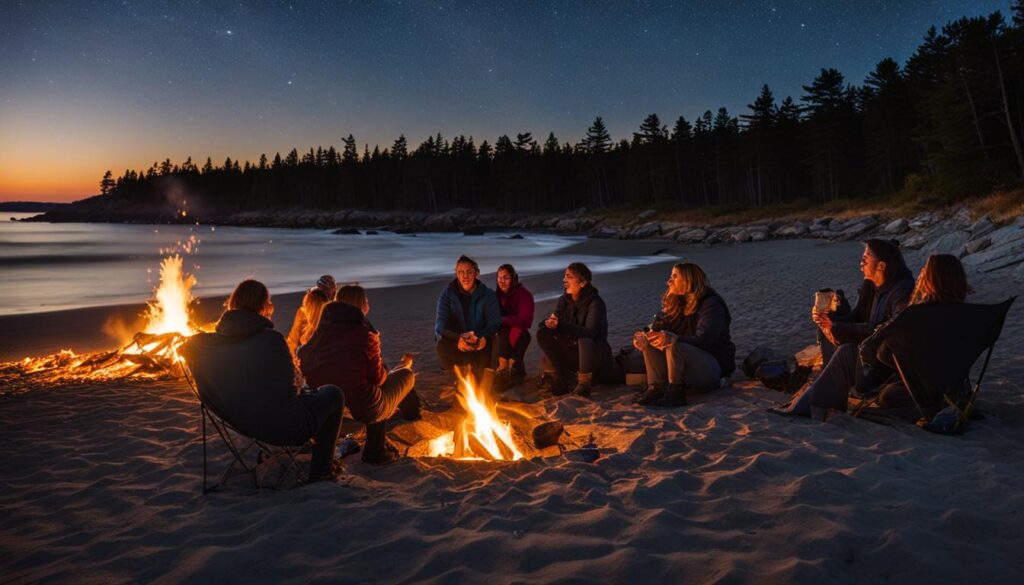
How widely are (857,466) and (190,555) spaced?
458 cm

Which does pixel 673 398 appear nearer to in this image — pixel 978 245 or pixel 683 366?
pixel 683 366

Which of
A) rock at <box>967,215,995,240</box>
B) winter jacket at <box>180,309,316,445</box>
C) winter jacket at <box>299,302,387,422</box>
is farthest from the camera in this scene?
rock at <box>967,215,995,240</box>

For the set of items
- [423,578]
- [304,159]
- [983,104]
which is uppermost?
[304,159]

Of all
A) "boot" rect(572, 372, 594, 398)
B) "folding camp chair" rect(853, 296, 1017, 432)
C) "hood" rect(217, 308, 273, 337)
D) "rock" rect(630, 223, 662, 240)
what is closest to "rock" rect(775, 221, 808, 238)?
"rock" rect(630, 223, 662, 240)

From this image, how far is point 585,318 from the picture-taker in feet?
23.1

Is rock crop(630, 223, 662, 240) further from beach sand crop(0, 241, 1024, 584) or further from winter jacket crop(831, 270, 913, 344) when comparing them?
beach sand crop(0, 241, 1024, 584)

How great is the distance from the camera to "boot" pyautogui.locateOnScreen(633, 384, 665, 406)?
20.4ft

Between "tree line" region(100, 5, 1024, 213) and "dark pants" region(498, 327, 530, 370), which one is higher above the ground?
"tree line" region(100, 5, 1024, 213)

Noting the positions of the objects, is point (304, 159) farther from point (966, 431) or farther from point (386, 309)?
point (966, 431)

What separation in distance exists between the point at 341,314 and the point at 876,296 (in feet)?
17.6

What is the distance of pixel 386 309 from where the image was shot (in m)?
15.2

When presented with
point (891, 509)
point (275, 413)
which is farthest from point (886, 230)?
point (275, 413)

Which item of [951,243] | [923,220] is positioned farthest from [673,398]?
[923,220]

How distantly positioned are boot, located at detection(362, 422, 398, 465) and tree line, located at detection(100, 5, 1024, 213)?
32.9 metres
